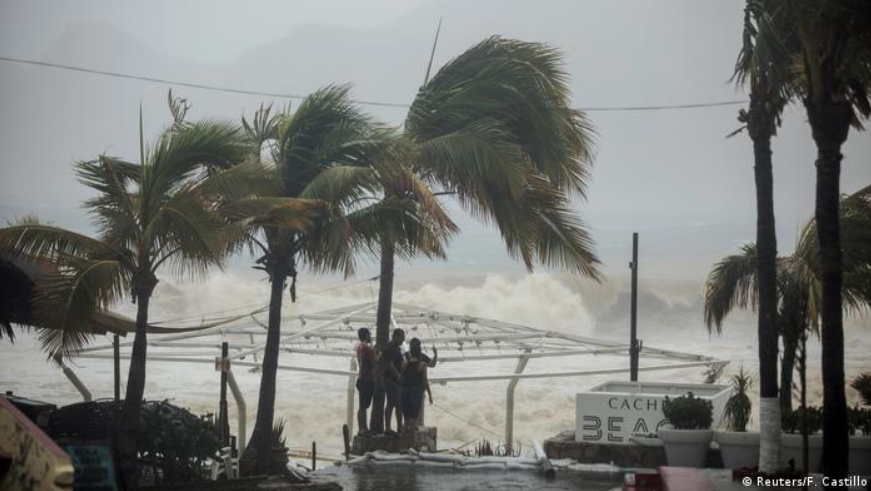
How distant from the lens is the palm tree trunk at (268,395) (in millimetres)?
16891

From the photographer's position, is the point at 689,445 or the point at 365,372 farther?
the point at 365,372

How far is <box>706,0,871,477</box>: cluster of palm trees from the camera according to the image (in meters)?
11.4

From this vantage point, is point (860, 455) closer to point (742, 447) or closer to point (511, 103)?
point (742, 447)

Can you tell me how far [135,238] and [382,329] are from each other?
6.21 metres

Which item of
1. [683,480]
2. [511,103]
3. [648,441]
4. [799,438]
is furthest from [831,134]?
[511,103]

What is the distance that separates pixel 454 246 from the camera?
143m

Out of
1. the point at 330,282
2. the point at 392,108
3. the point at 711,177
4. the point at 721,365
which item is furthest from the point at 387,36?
the point at 721,365

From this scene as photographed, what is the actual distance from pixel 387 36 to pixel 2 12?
58071 millimetres

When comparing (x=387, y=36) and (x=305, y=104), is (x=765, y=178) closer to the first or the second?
(x=305, y=104)

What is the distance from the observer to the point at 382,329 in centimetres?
2042

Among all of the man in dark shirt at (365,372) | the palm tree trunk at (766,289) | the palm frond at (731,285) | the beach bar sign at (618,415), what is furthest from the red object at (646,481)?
the palm frond at (731,285)

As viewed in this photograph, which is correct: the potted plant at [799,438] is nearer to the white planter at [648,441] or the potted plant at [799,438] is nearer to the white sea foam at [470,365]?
the white planter at [648,441]

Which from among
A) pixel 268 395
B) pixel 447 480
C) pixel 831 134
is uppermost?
pixel 831 134

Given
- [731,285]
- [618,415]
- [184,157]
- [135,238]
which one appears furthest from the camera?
[731,285]
